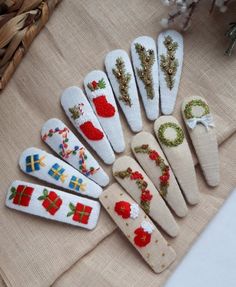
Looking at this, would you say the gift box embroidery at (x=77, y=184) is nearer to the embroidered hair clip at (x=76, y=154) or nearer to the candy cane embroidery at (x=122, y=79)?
the embroidered hair clip at (x=76, y=154)

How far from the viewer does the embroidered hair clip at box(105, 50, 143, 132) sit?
91 cm

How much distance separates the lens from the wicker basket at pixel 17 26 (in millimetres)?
888

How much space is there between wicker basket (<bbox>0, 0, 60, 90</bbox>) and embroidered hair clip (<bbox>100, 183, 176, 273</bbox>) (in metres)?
0.32

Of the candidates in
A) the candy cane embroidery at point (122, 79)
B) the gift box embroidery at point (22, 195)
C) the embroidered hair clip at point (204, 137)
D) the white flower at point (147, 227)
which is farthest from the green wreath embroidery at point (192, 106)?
the gift box embroidery at point (22, 195)

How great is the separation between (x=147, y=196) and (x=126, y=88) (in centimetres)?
21

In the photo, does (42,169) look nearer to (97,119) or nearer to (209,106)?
(97,119)

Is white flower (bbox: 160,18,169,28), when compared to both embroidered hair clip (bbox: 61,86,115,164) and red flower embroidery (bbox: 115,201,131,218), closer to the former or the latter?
embroidered hair clip (bbox: 61,86,115,164)

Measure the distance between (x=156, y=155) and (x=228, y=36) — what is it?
0.28 meters

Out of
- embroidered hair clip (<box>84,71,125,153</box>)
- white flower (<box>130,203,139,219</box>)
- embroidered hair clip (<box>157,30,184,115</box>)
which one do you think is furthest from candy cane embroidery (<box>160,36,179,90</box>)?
white flower (<box>130,203,139,219</box>)

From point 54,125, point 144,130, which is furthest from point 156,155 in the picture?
point 54,125

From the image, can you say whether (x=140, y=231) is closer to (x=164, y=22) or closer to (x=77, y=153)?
(x=77, y=153)

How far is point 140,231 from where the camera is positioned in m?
0.87

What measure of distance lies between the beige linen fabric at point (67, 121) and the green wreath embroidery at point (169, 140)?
35 millimetres

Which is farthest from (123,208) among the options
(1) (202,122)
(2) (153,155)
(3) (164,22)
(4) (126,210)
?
(3) (164,22)
